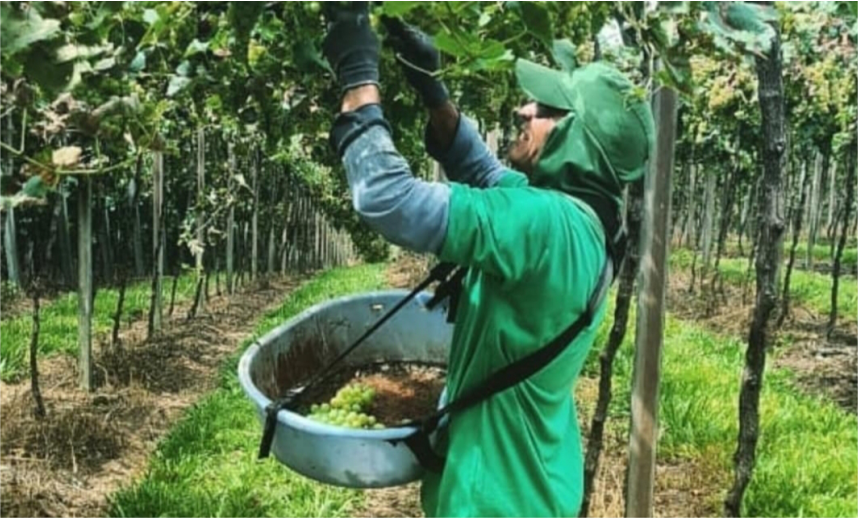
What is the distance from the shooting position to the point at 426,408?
2084 mm

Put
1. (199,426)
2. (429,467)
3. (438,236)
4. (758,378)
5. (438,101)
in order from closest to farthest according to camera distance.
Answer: (438,236) → (429,467) → (438,101) → (758,378) → (199,426)

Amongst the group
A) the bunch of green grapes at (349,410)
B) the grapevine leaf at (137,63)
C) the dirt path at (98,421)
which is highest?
the grapevine leaf at (137,63)

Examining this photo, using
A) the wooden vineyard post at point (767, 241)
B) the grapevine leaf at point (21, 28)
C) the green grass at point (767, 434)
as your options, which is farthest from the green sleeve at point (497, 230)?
the green grass at point (767, 434)

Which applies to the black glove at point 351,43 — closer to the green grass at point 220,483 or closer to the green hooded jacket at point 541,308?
the green hooded jacket at point 541,308

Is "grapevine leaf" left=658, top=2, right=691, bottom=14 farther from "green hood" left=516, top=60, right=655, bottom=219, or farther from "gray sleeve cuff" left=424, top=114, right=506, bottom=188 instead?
"gray sleeve cuff" left=424, top=114, right=506, bottom=188

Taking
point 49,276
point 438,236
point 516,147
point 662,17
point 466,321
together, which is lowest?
point 49,276

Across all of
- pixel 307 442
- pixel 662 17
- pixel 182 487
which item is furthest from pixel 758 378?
pixel 182 487

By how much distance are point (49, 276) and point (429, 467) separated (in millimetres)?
12356

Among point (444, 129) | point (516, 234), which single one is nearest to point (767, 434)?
point (444, 129)

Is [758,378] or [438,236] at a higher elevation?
[438,236]

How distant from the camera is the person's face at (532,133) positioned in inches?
71.9

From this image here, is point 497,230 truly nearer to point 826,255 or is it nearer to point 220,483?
point 220,483

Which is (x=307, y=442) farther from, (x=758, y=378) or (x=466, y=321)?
(x=758, y=378)

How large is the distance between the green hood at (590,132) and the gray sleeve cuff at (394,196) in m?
0.33
